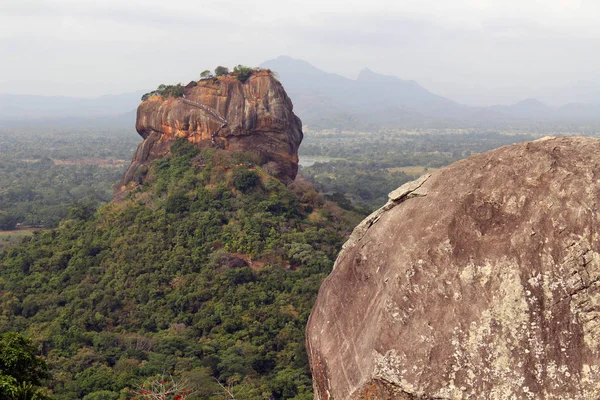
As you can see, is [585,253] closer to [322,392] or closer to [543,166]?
[543,166]

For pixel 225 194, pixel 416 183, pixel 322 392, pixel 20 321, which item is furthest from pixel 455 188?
pixel 225 194

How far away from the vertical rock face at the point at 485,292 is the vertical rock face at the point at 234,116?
947 inches

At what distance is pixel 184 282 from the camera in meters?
22.7

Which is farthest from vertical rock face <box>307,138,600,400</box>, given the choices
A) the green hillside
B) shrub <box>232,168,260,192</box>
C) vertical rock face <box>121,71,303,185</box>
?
vertical rock face <box>121,71,303,185</box>

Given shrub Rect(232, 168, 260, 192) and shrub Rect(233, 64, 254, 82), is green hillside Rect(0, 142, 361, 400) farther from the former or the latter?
shrub Rect(233, 64, 254, 82)

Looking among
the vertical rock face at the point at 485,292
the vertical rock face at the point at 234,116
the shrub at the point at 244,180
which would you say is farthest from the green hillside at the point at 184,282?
the vertical rock face at the point at 485,292

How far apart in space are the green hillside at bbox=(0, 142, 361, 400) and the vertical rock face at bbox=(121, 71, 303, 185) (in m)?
1.20

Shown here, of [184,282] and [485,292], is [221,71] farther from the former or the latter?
[485,292]

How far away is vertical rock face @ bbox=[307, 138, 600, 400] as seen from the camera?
500cm

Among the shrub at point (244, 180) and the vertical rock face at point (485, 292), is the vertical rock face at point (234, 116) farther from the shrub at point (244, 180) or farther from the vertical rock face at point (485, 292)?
the vertical rock face at point (485, 292)

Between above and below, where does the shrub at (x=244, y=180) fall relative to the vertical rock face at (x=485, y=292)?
below

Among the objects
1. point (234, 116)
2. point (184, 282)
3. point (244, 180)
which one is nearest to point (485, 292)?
point (184, 282)

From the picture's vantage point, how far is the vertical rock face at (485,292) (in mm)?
5000

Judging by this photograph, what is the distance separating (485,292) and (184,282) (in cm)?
1886
